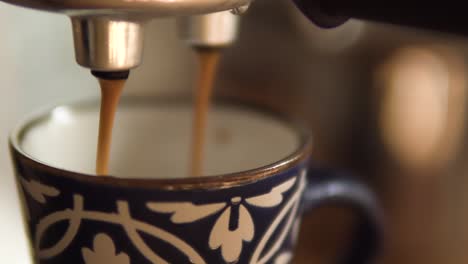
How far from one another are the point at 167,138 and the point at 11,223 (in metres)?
0.09

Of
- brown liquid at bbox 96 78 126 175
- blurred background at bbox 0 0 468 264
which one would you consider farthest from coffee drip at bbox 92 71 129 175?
blurred background at bbox 0 0 468 264

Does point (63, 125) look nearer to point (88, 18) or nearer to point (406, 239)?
point (88, 18)

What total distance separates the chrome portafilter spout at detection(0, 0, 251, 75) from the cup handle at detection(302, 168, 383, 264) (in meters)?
0.11

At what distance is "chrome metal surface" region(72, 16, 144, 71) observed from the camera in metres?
0.20

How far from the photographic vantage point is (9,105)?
0.31 meters

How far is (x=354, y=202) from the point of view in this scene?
12.8 inches

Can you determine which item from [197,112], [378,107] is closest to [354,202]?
[197,112]

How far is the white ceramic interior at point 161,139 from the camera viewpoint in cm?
30

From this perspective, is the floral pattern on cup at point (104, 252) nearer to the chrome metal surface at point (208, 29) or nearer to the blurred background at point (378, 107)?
the chrome metal surface at point (208, 29)

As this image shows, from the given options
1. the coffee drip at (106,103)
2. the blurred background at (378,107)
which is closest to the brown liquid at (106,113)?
the coffee drip at (106,103)

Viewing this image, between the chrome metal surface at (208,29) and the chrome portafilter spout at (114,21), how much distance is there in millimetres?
70

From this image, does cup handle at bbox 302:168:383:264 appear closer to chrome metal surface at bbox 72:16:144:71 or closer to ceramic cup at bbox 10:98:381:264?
ceramic cup at bbox 10:98:381:264

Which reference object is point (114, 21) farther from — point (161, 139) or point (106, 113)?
point (161, 139)

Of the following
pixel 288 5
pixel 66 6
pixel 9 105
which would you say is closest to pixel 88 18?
pixel 66 6
